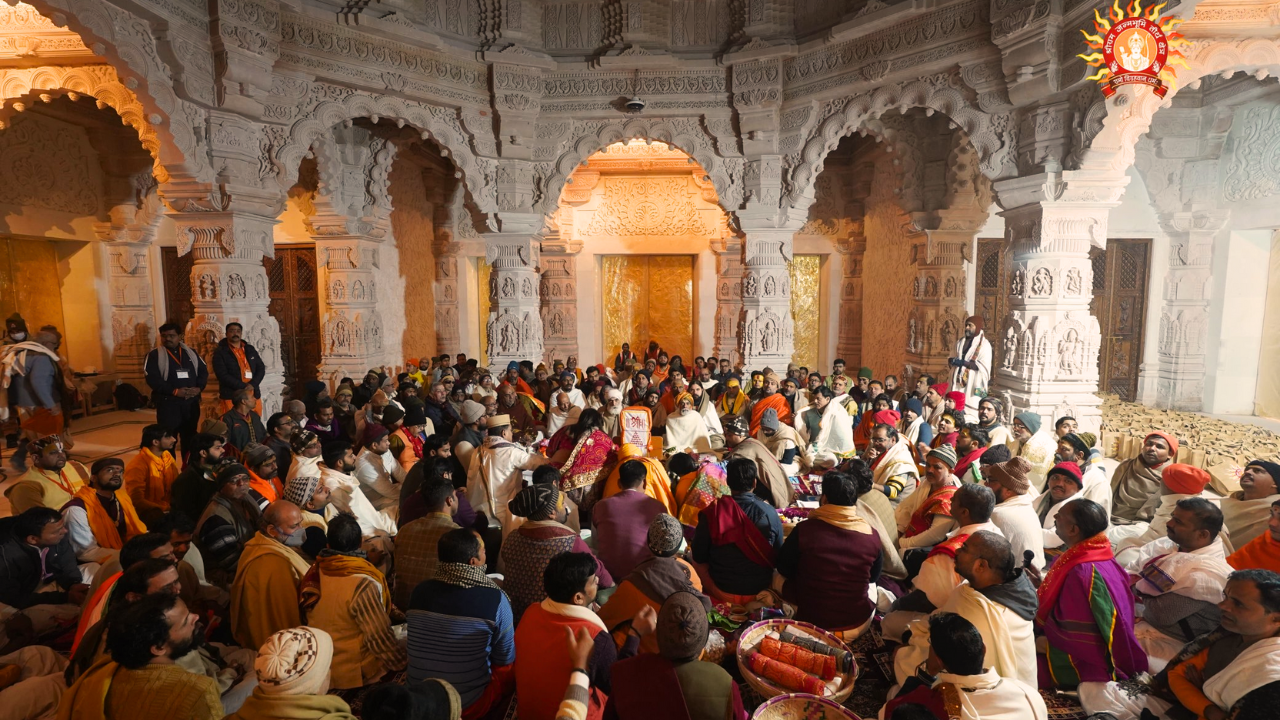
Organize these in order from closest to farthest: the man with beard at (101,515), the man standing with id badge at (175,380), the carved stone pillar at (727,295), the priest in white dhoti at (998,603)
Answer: the priest in white dhoti at (998,603) < the man with beard at (101,515) < the man standing with id badge at (175,380) < the carved stone pillar at (727,295)

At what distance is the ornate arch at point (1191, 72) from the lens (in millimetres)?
5719

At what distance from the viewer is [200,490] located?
4074 millimetres

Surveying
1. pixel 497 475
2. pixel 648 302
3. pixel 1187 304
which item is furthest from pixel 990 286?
pixel 497 475

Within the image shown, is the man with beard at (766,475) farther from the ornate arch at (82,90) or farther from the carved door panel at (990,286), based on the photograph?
the carved door panel at (990,286)

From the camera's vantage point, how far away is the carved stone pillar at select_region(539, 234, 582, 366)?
12758 millimetres

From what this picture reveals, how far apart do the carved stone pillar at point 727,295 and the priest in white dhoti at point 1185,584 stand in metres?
9.30

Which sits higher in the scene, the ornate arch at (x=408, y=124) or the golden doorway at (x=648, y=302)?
the ornate arch at (x=408, y=124)

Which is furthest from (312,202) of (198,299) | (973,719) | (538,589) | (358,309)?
(973,719)

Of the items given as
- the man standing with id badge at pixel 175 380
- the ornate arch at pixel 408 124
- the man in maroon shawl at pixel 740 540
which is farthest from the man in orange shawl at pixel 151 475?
the man in maroon shawl at pixel 740 540

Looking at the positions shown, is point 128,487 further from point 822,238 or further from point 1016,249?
point 822,238

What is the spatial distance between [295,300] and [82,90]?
13.9ft

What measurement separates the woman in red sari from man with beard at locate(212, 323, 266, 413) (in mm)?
3552

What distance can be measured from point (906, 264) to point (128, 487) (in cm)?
1012

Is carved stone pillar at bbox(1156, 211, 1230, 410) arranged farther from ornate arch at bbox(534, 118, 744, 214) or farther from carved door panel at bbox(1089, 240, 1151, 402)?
Result: ornate arch at bbox(534, 118, 744, 214)
